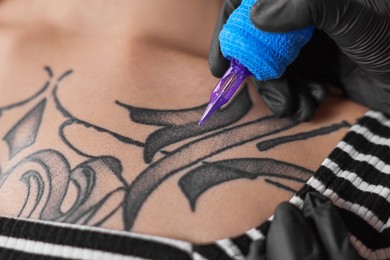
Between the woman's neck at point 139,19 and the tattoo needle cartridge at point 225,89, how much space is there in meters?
0.18

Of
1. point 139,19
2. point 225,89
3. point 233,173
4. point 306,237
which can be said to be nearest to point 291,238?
point 306,237

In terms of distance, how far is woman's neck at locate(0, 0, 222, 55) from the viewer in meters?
0.92

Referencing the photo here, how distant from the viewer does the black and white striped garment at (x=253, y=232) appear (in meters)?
0.64

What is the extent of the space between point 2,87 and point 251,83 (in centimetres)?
43

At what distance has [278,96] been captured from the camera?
2.65ft

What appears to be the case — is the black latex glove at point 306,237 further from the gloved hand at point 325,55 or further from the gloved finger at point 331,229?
the gloved hand at point 325,55

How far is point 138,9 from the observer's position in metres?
0.92

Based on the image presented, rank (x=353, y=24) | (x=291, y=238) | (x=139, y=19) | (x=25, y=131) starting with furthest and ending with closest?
(x=139, y=19) < (x=25, y=131) < (x=353, y=24) < (x=291, y=238)

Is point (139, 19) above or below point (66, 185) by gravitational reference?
above

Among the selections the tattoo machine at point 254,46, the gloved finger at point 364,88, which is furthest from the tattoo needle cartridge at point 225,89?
the gloved finger at point 364,88

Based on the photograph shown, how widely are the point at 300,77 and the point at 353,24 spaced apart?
0.54ft

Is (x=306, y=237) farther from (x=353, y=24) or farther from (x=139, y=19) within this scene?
(x=139, y=19)

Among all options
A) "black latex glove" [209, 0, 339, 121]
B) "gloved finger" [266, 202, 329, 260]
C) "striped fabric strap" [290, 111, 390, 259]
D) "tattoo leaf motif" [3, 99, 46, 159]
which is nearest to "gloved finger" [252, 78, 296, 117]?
"black latex glove" [209, 0, 339, 121]

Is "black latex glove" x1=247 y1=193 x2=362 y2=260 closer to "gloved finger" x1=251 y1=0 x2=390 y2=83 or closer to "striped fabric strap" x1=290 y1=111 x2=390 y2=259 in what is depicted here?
"striped fabric strap" x1=290 y1=111 x2=390 y2=259
